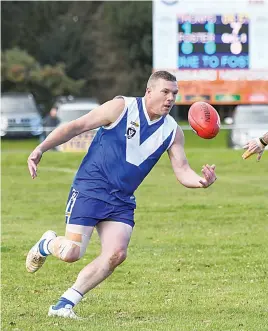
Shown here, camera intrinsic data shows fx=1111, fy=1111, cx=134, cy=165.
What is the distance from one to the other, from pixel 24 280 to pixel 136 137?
2.88m

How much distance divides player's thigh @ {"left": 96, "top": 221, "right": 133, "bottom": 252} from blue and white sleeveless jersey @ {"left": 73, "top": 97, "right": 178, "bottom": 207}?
0.61ft

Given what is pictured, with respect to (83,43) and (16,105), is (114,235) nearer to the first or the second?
(16,105)

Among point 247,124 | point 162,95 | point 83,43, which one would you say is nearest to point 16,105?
point 247,124

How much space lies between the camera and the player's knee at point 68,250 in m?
8.77

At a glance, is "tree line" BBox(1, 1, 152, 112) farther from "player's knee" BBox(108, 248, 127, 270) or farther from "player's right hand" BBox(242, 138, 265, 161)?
"player's knee" BBox(108, 248, 127, 270)

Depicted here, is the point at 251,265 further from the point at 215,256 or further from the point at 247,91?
the point at 247,91

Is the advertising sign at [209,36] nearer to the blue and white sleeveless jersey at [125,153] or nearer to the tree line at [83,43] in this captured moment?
the blue and white sleeveless jersey at [125,153]

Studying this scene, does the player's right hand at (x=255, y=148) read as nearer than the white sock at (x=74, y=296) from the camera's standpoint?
No

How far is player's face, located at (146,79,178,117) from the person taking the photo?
343 inches

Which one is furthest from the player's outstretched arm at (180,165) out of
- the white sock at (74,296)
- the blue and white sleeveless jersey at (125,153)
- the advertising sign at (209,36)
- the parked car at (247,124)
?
the advertising sign at (209,36)

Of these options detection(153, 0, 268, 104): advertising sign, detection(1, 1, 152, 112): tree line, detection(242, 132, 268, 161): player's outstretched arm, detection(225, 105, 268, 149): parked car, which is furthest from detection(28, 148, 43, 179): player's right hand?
detection(1, 1, 152, 112): tree line

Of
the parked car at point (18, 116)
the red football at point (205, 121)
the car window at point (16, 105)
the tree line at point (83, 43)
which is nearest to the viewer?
the red football at point (205, 121)

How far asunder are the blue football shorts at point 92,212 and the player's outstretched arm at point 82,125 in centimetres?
43

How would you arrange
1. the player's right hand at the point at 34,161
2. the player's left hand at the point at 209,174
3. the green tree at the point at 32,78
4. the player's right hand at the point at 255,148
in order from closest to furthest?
the player's left hand at the point at 209,174, the player's right hand at the point at 34,161, the player's right hand at the point at 255,148, the green tree at the point at 32,78
